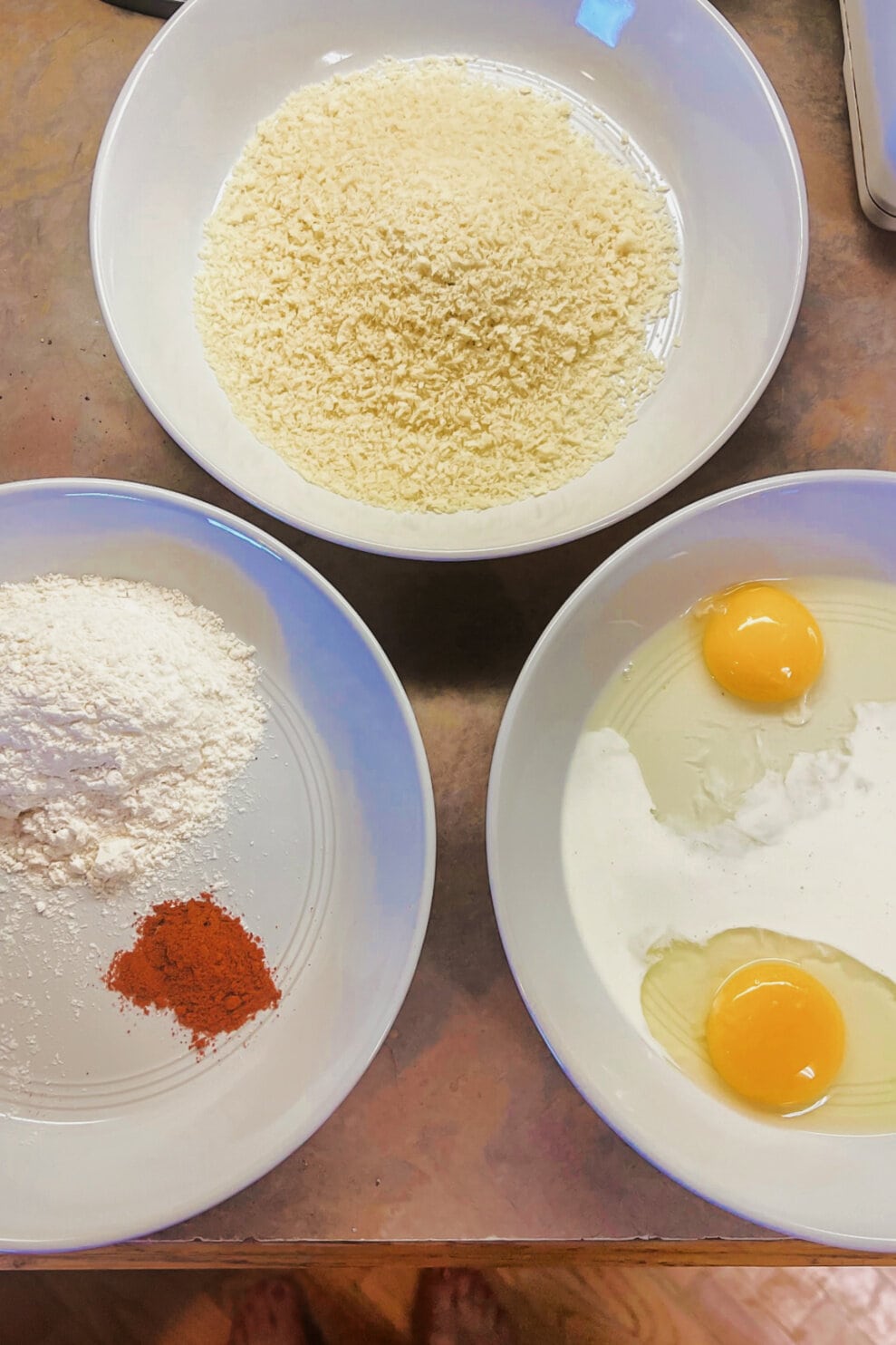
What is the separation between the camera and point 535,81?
4.32ft

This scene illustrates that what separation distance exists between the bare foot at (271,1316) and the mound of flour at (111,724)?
1026 mm

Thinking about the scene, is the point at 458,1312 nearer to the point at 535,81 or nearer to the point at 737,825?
the point at 737,825

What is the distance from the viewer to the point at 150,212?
3.94 feet

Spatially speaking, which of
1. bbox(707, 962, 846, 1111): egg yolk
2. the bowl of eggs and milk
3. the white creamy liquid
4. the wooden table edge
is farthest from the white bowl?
the wooden table edge

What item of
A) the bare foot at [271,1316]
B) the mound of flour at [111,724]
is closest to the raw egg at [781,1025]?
the mound of flour at [111,724]

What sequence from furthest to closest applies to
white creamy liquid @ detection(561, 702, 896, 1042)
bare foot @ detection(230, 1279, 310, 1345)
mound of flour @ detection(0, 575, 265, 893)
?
bare foot @ detection(230, 1279, 310, 1345), white creamy liquid @ detection(561, 702, 896, 1042), mound of flour @ detection(0, 575, 265, 893)

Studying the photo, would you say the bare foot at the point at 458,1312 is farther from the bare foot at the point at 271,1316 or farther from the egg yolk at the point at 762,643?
the egg yolk at the point at 762,643

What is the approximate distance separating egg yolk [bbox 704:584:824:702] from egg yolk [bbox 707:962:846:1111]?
39 centimetres

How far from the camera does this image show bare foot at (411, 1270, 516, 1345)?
161 cm

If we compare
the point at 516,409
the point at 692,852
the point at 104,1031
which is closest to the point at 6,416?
the point at 516,409

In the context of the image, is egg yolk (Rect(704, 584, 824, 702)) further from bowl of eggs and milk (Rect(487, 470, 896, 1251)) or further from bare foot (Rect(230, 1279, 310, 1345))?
bare foot (Rect(230, 1279, 310, 1345))

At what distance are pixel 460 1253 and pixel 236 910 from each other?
0.56 m

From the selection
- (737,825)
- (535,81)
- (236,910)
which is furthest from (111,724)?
(535,81)

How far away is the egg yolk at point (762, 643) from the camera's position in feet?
3.80
